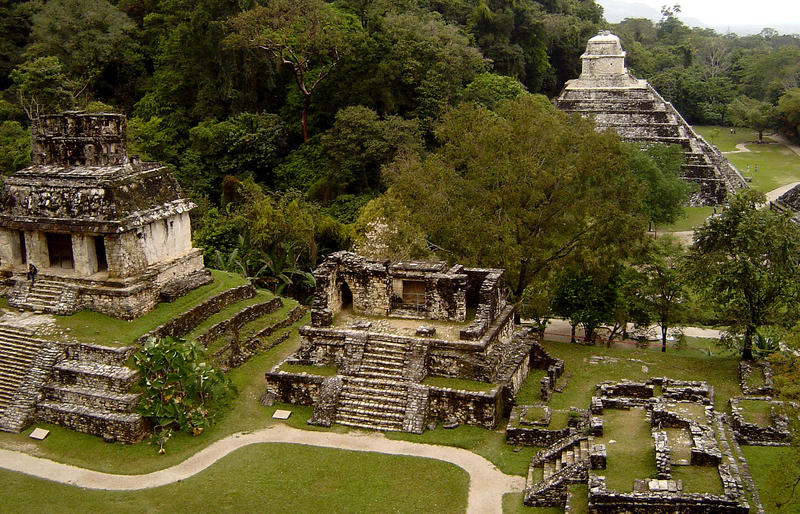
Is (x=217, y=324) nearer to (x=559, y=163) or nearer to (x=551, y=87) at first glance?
(x=559, y=163)

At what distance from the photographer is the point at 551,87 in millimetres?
54312

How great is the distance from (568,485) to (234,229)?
17.6 metres

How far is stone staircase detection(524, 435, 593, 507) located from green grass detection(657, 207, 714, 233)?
22.8m

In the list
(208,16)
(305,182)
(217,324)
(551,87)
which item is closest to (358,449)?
(217,324)

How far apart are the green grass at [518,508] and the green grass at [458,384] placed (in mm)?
3033

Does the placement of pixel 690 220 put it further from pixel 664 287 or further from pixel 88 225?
pixel 88 225

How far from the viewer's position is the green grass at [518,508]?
42.8ft

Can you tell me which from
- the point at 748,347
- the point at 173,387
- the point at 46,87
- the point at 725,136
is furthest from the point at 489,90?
the point at 725,136

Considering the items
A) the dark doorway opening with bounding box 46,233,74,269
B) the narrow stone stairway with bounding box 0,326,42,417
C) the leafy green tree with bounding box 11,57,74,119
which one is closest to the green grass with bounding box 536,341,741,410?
the narrow stone stairway with bounding box 0,326,42,417

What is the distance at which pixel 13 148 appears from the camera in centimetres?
3134

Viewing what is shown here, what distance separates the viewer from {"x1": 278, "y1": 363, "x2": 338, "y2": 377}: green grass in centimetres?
1742

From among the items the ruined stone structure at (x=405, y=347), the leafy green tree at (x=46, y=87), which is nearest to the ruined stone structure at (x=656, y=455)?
the ruined stone structure at (x=405, y=347)

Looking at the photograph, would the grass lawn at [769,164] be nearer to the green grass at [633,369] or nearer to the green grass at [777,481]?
the green grass at [633,369]

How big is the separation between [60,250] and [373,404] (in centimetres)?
901
